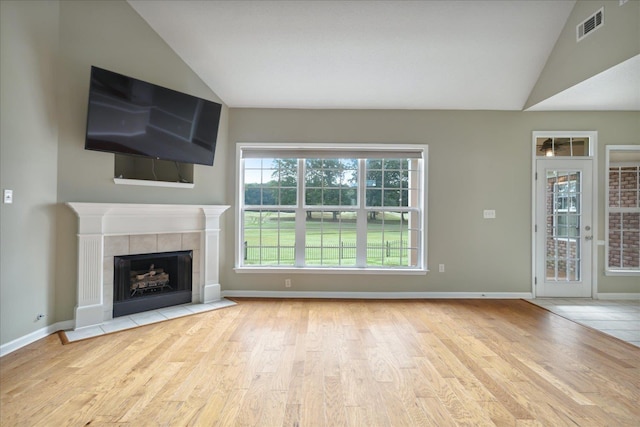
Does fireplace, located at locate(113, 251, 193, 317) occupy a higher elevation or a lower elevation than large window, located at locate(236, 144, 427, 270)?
lower

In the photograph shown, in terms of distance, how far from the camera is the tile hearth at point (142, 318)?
2.74 metres

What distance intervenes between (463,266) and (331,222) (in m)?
1.90

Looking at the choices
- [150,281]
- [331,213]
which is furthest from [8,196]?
[331,213]

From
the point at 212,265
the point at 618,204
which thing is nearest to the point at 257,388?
the point at 212,265

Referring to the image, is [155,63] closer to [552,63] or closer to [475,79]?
[475,79]

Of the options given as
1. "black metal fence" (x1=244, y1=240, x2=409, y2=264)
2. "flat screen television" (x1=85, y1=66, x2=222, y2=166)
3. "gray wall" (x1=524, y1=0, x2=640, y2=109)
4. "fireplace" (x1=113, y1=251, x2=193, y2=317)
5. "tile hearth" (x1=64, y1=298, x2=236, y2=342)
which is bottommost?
"tile hearth" (x1=64, y1=298, x2=236, y2=342)

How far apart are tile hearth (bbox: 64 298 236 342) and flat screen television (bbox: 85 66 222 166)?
1.69 metres

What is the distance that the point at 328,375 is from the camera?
2.09 m

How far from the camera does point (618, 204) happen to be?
4152 mm

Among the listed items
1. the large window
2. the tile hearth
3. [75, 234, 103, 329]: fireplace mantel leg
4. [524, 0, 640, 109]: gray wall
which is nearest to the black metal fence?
the large window

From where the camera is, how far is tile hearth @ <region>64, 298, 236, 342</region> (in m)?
2.74

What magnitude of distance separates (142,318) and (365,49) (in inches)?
147

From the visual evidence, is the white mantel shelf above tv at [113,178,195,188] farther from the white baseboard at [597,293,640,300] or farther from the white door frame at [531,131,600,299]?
the white baseboard at [597,293,640,300]

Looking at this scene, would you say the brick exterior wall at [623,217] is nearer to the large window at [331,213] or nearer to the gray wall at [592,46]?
the gray wall at [592,46]
